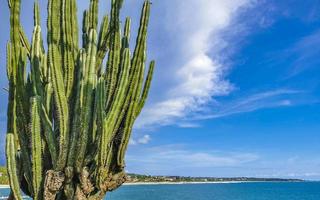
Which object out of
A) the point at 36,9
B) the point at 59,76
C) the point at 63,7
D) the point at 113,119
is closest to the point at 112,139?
the point at 113,119

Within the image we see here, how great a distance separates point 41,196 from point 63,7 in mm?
2801

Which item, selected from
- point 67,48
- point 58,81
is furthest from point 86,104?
point 67,48

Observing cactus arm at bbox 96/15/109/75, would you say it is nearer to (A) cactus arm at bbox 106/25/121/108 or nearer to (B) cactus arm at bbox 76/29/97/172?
(A) cactus arm at bbox 106/25/121/108

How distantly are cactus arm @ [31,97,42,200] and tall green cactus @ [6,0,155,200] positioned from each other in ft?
0.04

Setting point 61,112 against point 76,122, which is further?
point 61,112

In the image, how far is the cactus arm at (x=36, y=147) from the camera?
5742mm

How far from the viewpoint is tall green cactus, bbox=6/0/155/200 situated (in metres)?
5.81

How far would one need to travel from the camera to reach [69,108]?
6.18 metres

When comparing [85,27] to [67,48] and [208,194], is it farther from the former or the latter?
[208,194]

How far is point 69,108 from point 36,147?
769 mm

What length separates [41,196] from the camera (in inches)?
234

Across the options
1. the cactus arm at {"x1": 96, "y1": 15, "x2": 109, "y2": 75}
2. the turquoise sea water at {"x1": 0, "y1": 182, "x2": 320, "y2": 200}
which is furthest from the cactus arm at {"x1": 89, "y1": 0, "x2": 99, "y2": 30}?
the turquoise sea water at {"x1": 0, "y1": 182, "x2": 320, "y2": 200}

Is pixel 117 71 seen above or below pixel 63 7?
below

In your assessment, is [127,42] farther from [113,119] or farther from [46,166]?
[46,166]
